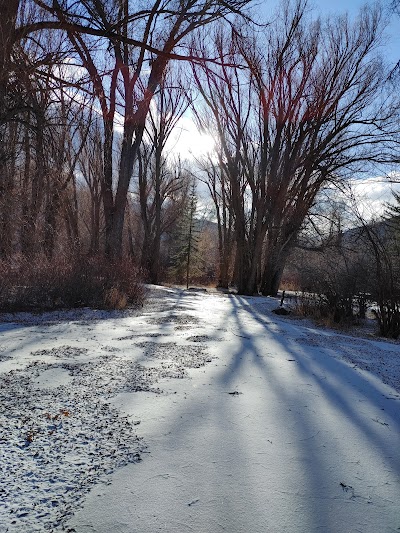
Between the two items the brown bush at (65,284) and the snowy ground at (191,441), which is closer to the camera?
the snowy ground at (191,441)

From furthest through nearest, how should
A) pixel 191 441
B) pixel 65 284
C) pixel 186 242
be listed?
pixel 186 242
pixel 65 284
pixel 191 441

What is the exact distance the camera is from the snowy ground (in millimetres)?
1635

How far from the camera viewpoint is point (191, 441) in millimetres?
2246

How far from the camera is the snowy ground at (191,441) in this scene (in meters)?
1.63

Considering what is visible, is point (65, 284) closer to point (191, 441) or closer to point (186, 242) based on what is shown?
point (191, 441)

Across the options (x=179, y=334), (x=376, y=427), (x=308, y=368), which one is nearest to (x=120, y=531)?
(x=376, y=427)

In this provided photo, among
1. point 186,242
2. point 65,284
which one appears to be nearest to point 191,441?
point 65,284

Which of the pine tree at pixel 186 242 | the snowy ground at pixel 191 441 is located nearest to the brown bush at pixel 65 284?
the snowy ground at pixel 191 441

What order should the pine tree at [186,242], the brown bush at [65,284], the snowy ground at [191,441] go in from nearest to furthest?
1. the snowy ground at [191,441]
2. the brown bush at [65,284]
3. the pine tree at [186,242]

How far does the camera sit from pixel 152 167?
27.9 metres

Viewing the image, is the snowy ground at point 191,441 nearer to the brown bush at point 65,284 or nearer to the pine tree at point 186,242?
the brown bush at point 65,284

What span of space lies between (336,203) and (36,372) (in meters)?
18.5

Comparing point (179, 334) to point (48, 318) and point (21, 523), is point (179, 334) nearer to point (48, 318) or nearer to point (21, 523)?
point (48, 318)

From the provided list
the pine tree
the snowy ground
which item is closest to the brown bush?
the snowy ground
